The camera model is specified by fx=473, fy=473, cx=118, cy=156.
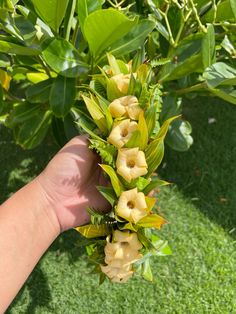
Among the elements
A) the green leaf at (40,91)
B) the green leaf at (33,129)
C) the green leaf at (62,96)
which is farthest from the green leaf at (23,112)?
the green leaf at (62,96)

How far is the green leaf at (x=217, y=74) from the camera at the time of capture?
1.35 meters

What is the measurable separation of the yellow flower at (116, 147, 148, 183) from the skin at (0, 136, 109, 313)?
0.19 metres

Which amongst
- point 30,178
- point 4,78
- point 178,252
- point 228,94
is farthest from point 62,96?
point 178,252

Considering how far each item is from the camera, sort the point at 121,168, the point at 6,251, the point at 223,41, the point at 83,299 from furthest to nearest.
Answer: the point at 83,299 → the point at 223,41 → the point at 6,251 → the point at 121,168

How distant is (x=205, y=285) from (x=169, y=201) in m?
0.41

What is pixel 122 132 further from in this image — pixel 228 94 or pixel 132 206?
pixel 228 94

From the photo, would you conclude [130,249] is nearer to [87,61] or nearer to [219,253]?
[87,61]

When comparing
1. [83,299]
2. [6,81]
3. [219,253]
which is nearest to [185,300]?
[219,253]

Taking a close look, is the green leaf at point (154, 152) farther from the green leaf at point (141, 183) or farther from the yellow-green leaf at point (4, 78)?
the yellow-green leaf at point (4, 78)

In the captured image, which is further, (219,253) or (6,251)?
(219,253)

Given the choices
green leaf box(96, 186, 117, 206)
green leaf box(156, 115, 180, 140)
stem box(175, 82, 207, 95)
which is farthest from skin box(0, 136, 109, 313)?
stem box(175, 82, 207, 95)

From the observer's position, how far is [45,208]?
145 cm

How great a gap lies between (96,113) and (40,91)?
1.39 ft

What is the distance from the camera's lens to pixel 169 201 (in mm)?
2174
